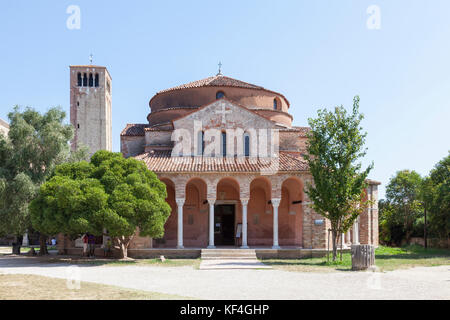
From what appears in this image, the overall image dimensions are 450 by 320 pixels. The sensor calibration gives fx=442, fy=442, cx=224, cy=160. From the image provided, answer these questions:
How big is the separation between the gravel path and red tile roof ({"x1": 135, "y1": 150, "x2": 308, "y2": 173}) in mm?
7141

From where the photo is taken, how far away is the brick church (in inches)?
949

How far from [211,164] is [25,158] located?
399 inches

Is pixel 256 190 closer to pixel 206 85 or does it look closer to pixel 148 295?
pixel 206 85

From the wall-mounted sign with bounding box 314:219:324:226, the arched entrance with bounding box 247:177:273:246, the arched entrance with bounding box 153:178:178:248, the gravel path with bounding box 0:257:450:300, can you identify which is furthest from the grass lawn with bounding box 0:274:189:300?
the arched entrance with bounding box 247:177:273:246

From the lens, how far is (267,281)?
1366 cm

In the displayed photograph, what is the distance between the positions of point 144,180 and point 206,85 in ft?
37.3

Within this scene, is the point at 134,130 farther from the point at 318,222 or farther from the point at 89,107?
the point at 89,107

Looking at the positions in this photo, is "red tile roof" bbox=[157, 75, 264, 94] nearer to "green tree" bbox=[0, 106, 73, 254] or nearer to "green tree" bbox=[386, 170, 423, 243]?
"green tree" bbox=[0, 106, 73, 254]

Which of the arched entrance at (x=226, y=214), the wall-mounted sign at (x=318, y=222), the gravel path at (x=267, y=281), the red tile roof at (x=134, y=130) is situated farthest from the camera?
the red tile roof at (x=134, y=130)

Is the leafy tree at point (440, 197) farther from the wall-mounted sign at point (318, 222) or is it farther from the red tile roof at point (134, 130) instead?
the red tile roof at point (134, 130)

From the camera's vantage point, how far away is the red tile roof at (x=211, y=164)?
945 inches

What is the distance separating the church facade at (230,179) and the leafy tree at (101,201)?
335 centimetres

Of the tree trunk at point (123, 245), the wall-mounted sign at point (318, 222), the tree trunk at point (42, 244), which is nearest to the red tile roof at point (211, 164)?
the wall-mounted sign at point (318, 222)
